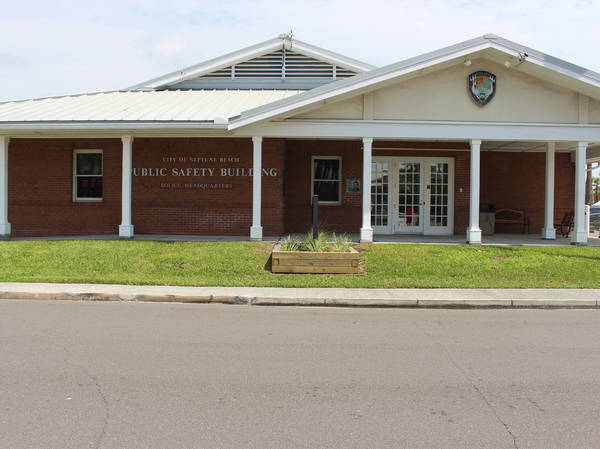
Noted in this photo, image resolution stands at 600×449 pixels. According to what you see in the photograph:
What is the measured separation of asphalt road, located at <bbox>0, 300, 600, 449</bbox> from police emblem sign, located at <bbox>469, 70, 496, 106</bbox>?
7862 millimetres

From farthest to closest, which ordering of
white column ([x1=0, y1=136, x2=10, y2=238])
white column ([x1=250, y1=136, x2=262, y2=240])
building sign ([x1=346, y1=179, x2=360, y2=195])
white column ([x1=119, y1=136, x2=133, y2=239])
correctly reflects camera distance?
building sign ([x1=346, y1=179, x2=360, y2=195])
white column ([x1=0, y1=136, x2=10, y2=238])
white column ([x1=119, y1=136, x2=133, y2=239])
white column ([x1=250, y1=136, x2=262, y2=240])

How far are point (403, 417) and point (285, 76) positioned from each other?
18337mm

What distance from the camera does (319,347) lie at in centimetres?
642

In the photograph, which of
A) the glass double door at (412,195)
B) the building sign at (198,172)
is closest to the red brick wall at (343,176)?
the glass double door at (412,195)

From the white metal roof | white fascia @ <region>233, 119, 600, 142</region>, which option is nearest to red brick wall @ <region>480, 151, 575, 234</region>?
white fascia @ <region>233, 119, 600, 142</region>

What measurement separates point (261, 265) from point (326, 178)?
6.33m

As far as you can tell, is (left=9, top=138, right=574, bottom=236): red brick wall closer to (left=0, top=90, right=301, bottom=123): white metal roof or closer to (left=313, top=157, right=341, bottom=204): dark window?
(left=313, top=157, right=341, bottom=204): dark window

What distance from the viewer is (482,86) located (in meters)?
14.4

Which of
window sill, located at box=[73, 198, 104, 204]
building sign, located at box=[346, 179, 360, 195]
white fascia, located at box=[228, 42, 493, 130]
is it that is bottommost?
window sill, located at box=[73, 198, 104, 204]

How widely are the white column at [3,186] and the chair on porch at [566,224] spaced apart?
16955 mm

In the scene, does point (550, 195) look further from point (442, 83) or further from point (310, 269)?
point (310, 269)

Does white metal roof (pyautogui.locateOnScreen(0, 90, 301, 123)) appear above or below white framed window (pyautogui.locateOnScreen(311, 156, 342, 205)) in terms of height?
above

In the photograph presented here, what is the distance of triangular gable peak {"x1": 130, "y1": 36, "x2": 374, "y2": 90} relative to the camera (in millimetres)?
20781

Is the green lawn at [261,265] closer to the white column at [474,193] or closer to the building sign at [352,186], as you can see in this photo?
the white column at [474,193]
